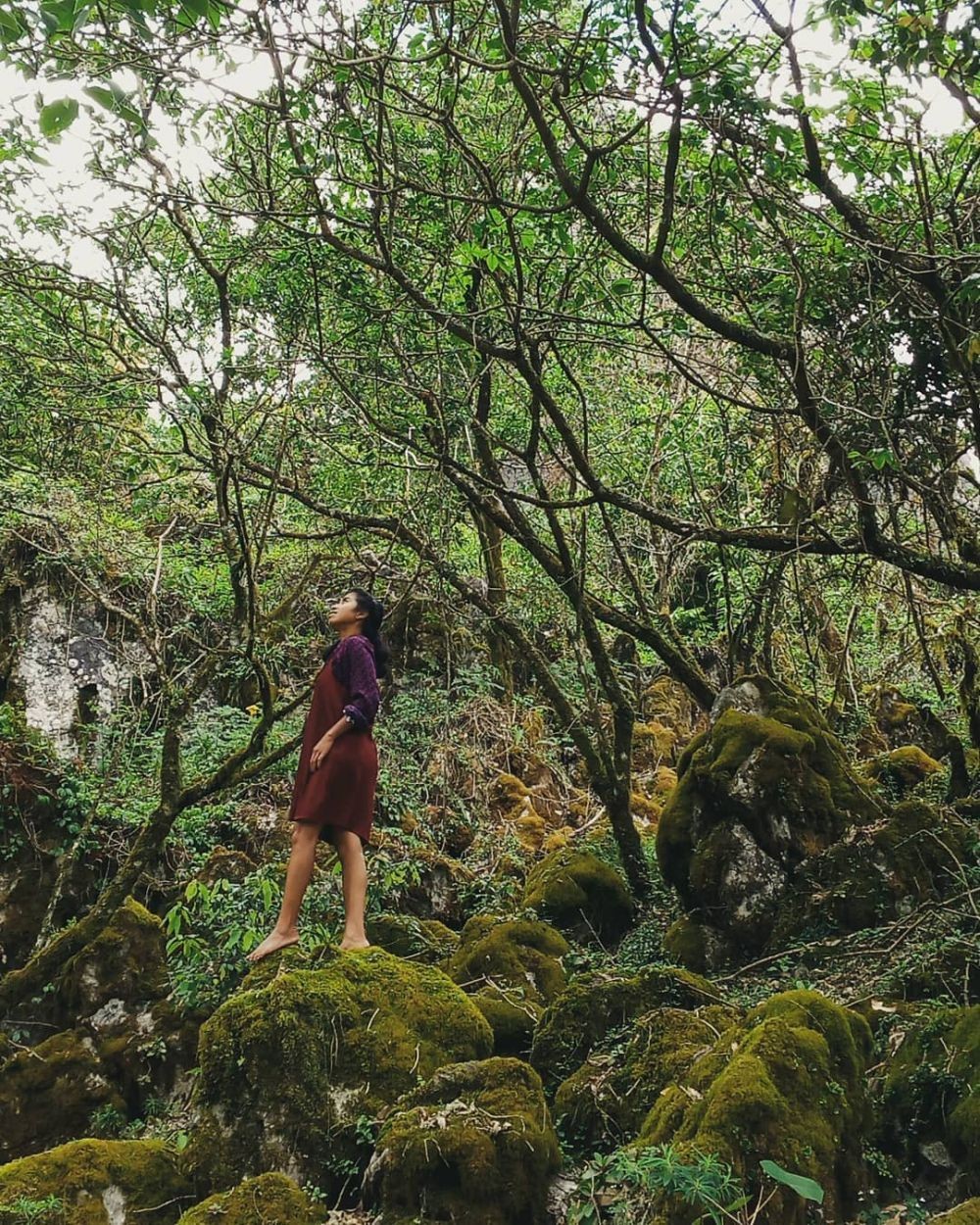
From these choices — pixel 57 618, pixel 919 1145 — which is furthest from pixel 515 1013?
pixel 57 618

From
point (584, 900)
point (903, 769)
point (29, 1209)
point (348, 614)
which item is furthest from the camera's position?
point (903, 769)

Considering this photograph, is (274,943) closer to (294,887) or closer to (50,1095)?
(294,887)

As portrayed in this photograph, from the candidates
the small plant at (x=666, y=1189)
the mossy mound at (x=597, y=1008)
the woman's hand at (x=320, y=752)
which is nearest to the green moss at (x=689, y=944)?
the mossy mound at (x=597, y=1008)

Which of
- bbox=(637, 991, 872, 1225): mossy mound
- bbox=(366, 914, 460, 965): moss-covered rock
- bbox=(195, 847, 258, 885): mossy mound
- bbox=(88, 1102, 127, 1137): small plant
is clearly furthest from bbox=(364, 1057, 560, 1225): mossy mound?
bbox=(195, 847, 258, 885): mossy mound

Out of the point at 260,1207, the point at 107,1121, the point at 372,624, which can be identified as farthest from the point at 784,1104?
the point at 107,1121

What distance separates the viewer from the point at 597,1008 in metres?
5.01

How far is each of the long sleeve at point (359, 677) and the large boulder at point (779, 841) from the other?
3.03m

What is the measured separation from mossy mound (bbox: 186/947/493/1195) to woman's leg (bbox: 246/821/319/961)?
0.25 metres

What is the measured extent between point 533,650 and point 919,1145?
5459mm

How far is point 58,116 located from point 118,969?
669cm

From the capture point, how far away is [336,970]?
4.95m

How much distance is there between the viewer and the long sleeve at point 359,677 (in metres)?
5.29

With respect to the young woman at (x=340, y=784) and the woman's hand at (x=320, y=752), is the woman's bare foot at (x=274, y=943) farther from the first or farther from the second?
the woman's hand at (x=320, y=752)

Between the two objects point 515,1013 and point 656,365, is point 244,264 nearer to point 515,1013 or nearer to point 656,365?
point 515,1013
